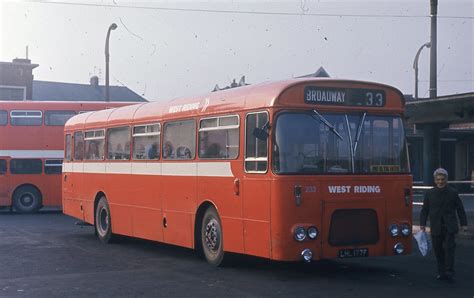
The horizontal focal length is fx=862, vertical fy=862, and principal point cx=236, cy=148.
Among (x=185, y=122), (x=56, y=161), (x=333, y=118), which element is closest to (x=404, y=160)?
(x=333, y=118)

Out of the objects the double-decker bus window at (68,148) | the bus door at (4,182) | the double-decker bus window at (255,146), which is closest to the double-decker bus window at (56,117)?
the bus door at (4,182)

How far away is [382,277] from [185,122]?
4.62 meters

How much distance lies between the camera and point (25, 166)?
102 feet

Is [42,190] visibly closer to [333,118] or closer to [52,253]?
Answer: [52,253]

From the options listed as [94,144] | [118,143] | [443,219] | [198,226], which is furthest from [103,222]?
[443,219]

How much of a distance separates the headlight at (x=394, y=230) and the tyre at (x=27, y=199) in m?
20.2

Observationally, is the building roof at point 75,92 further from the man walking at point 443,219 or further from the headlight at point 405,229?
the man walking at point 443,219

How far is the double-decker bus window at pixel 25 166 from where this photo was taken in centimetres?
3108

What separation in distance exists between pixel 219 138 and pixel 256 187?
1.61 m

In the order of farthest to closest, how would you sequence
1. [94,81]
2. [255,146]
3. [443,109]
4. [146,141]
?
1. [94,81]
2. [443,109]
3. [146,141]
4. [255,146]

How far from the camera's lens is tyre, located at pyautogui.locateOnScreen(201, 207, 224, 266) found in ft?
46.5

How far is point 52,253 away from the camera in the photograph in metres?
16.9

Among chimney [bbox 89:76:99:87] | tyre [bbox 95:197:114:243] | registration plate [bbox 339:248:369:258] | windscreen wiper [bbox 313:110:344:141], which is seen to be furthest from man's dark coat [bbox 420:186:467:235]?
chimney [bbox 89:76:99:87]

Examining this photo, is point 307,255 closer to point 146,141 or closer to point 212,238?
point 212,238
